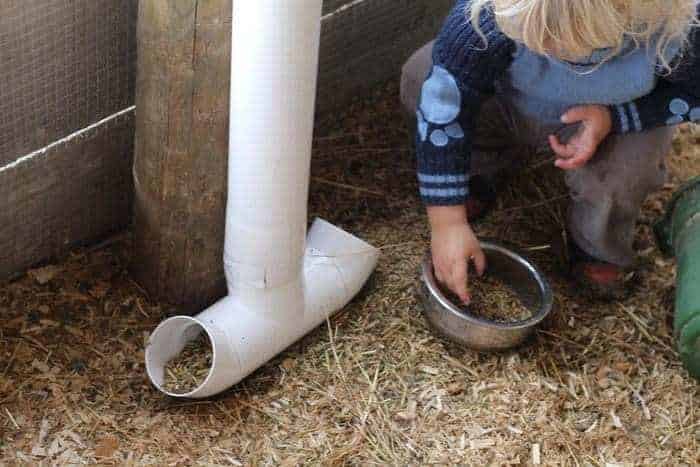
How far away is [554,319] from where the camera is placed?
6.73 ft

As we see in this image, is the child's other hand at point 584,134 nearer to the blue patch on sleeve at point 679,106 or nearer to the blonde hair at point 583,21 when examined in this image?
the blue patch on sleeve at point 679,106

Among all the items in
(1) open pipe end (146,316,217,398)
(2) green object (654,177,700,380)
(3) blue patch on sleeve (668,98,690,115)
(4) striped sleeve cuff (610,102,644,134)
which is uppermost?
(3) blue patch on sleeve (668,98,690,115)

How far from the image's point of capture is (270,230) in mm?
1724

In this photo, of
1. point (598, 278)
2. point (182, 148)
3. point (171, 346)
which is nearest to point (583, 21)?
point (182, 148)

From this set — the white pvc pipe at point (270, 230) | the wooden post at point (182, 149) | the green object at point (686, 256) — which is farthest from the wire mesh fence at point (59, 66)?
the green object at point (686, 256)

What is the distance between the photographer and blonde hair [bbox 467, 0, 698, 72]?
142 centimetres

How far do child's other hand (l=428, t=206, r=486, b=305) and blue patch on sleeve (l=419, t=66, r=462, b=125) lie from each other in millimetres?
168

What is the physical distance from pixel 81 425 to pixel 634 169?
1.08 meters

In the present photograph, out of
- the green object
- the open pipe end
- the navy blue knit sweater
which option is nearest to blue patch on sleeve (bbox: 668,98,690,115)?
the navy blue knit sweater

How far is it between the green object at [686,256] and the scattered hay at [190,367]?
2.72 ft

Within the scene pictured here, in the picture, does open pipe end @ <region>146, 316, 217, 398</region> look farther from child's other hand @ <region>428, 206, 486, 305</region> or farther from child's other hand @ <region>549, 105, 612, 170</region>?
child's other hand @ <region>549, 105, 612, 170</region>

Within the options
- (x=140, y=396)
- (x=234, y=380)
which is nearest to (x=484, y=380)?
(x=234, y=380)

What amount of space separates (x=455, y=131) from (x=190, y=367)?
622 millimetres

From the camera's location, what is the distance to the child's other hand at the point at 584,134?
1864 mm
